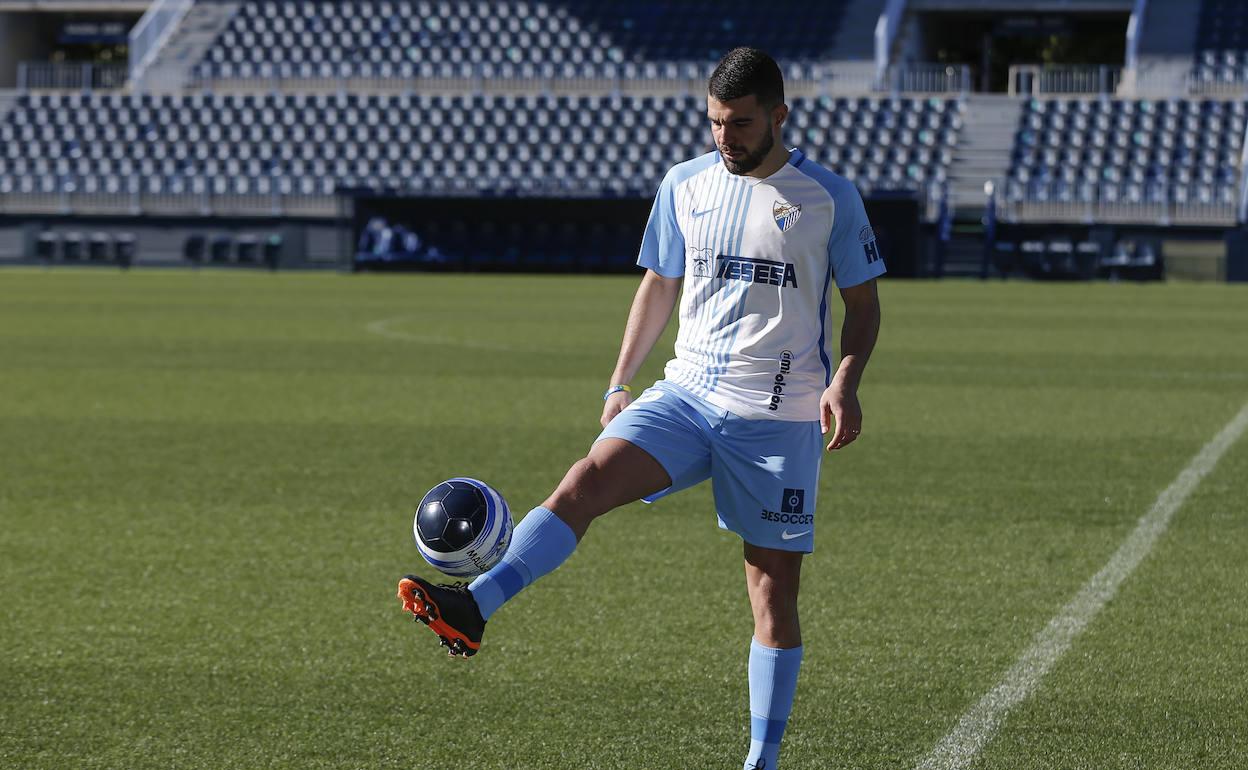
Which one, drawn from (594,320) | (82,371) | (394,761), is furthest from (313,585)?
(594,320)

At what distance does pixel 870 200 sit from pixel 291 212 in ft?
41.7

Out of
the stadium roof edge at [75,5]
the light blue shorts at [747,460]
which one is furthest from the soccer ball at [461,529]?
the stadium roof edge at [75,5]

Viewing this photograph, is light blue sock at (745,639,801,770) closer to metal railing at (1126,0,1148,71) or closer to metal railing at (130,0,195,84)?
metal railing at (1126,0,1148,71)

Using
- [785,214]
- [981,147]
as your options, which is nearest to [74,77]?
[981,147]

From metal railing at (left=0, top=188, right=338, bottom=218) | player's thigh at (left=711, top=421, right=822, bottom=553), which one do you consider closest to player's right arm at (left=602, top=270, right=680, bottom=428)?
player's thigh at (left=711, top=421, right=822, bottom=553)

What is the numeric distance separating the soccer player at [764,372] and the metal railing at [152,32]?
147 ft

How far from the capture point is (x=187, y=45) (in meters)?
48.1

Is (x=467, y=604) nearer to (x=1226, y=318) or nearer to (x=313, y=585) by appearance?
(x=313, y=585)

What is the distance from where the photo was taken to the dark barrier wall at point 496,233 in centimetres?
3706

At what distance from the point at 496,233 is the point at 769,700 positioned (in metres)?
33.8

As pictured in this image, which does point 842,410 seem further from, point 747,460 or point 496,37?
point 496,37

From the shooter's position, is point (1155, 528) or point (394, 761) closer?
point (394, 761)

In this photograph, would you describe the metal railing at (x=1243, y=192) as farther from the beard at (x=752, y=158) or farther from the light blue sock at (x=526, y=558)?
the light blue sock at (x=526, y=558)

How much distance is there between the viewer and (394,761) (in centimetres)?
449
